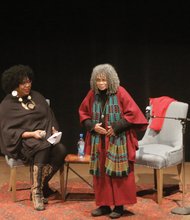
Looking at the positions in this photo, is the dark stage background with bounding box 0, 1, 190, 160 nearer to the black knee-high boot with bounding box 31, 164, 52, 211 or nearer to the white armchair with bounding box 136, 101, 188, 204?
the white armchair with bounding box 136, 101, 188, 204

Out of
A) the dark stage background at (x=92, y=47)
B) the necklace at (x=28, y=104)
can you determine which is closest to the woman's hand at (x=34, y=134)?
the necklace at (x=28, y=104)

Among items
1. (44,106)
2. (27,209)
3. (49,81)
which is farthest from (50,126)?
(49,81)

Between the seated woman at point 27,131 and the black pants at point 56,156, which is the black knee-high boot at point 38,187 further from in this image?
the black pants at point 56,156

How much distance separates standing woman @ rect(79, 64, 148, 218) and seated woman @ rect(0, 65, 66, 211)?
0.58 m

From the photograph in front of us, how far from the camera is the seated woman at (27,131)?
189 inches

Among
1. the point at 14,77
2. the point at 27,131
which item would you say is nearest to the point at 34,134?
the point at 27,131

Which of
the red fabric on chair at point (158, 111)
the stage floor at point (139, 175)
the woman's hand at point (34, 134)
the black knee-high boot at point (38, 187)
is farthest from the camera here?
the stage floor at point (139, 175)

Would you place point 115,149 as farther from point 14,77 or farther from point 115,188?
point 14,77

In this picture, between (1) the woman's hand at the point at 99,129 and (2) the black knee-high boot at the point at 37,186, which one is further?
(2) the black knee-high boot at the point at 37,186

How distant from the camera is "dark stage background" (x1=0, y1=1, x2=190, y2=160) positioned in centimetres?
613

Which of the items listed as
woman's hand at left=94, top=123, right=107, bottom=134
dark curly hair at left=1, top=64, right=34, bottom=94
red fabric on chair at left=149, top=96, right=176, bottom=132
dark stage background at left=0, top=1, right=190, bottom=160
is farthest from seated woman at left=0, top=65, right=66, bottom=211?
dark stage background at left=0, top=1, right=190, bottom=160

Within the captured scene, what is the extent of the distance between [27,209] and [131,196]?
38.8 inches

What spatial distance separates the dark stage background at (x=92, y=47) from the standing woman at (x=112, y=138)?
1926 mm

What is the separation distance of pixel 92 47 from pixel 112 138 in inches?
89.6
